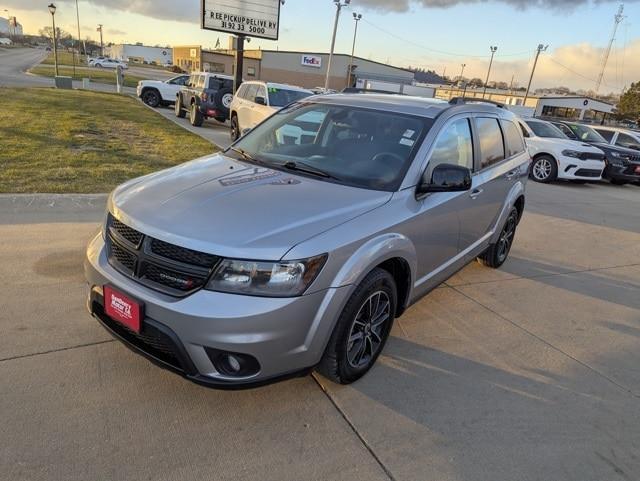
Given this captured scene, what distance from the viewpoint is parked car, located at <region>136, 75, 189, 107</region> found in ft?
70.7

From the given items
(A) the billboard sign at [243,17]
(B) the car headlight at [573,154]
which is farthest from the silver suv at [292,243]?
(A) the billboard sign at [243,17]

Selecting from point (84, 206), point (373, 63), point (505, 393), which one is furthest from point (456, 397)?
point (373, 63)

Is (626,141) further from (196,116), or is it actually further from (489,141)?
(489,141)

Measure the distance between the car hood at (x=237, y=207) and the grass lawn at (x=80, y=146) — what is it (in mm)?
4292

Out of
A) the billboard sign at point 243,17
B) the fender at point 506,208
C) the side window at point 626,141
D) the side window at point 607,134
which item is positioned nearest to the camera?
the fender at point 506,208

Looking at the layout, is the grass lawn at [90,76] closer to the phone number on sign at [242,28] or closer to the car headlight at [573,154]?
the phone number on sign at [242,28]

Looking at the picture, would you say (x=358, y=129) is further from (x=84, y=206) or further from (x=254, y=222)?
(x=84, y=206)

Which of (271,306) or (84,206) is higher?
(271,306)

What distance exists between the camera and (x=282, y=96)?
12.8m

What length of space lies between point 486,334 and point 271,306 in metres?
2.38

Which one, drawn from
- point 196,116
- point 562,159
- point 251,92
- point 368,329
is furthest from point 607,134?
point 368,329

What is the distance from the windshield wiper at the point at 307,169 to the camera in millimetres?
3309

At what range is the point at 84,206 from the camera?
6098mm

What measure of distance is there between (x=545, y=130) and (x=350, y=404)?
1371 cm
